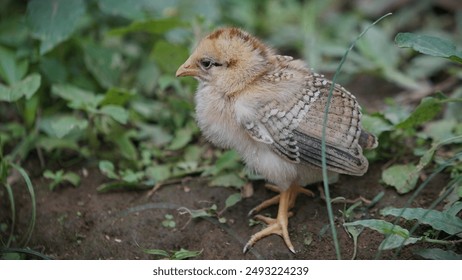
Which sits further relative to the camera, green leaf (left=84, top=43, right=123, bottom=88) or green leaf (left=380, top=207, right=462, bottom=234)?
green leaf (left=84, top=43, right=123, bottom=88)

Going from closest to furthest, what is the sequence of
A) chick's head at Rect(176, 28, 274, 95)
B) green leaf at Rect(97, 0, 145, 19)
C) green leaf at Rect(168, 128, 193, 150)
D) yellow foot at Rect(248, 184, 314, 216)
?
chick's head at Rect(176, 28, 274, 95) → yellow foot at Rect(248, 184, 314, 216) → green leaf at Rect(168, 128, 193, 150) → green leaf at Rect(97, 0, 145, 19)

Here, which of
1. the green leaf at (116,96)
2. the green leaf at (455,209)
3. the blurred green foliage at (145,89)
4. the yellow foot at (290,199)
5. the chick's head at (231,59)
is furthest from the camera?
the green leaf at (116,96)

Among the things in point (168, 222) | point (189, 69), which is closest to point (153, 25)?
point (189, 69)

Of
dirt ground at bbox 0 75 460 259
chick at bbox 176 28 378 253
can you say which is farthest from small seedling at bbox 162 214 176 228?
chick at bbox 176 28 378 253

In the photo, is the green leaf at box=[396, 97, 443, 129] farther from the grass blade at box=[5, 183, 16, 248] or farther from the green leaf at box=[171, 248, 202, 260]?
the grass blade at box=[5, 183, 16, 248]

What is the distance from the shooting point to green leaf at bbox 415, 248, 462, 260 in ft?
7.88

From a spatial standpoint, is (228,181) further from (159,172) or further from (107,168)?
(107,168)

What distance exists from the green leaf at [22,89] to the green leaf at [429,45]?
1.91 meters

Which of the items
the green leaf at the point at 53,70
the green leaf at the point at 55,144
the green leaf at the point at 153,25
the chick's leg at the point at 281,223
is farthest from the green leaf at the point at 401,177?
the green leaf at the point at 53,70

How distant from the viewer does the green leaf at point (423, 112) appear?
9.58ft

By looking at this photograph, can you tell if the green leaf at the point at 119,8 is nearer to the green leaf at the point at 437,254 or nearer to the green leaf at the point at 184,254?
the green leaf at the point at 184,254

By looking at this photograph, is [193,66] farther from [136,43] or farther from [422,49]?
[136,43]

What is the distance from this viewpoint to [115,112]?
3.25m

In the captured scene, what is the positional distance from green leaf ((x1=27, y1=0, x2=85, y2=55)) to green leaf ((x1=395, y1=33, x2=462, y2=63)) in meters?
1.87
